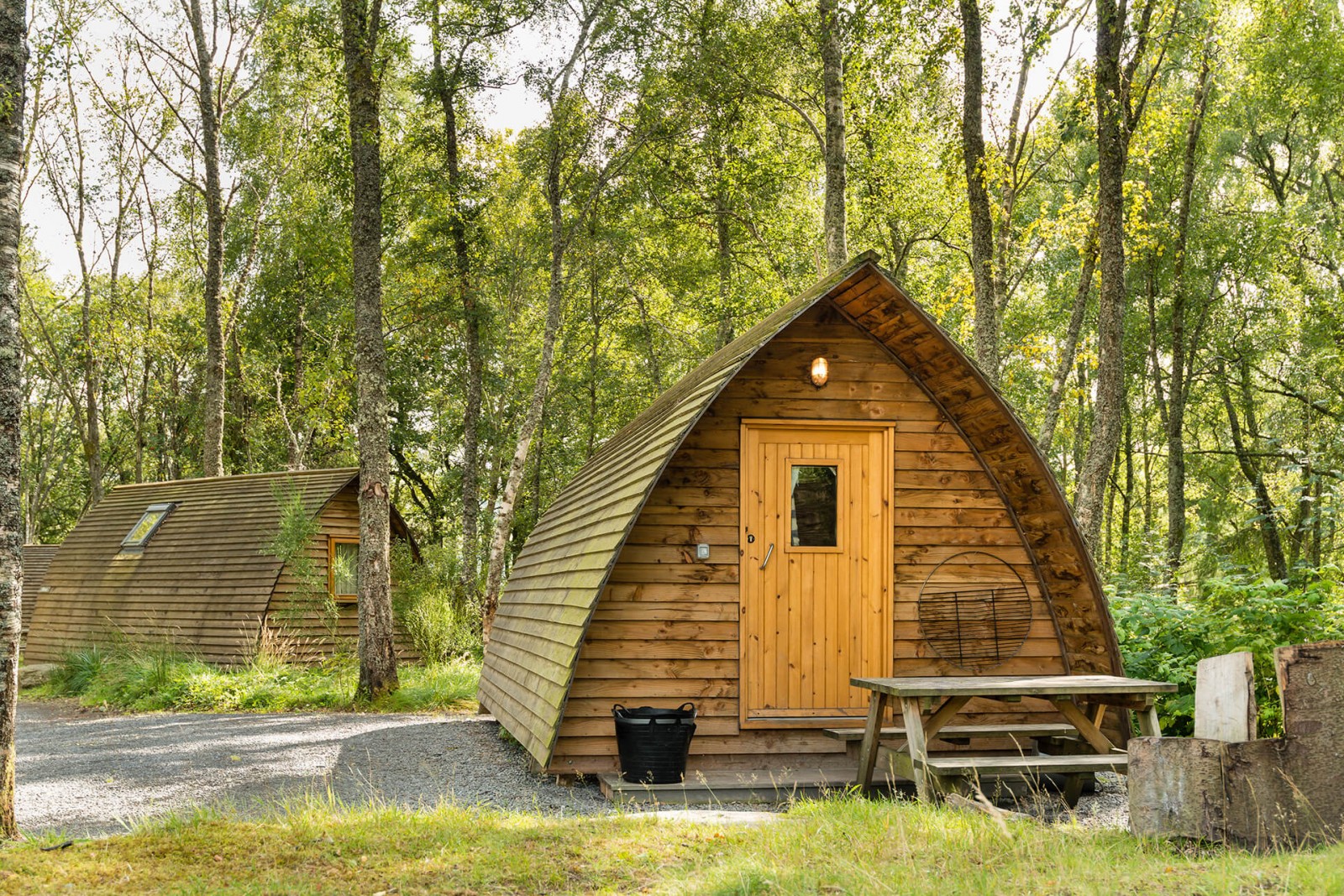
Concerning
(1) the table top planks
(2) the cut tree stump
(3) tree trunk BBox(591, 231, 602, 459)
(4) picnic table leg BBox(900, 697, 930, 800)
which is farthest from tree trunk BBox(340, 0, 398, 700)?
(3) tree trunk BBox(591, 231, 602, 459)

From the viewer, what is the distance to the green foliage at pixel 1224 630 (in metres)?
7.25

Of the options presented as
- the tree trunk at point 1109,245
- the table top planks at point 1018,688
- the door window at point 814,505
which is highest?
the tree trunk at point 1109,245

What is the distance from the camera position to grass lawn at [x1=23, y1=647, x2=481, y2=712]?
11.5 metres

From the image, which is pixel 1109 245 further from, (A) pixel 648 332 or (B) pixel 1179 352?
(A) pixel 648 332

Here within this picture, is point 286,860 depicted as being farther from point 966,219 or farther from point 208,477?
point 966,219

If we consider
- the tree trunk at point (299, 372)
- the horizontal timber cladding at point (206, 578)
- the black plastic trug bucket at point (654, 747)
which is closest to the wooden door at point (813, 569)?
the black plastic trug bucket at point (654, 747)

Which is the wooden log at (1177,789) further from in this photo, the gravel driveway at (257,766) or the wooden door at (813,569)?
the gravel driveway at (257,766)

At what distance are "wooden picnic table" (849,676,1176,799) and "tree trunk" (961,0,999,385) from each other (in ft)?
20.9

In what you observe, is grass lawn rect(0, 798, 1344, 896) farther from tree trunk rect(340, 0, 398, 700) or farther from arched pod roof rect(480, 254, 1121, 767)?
tree trunk rect(340, 0, 398, 700)

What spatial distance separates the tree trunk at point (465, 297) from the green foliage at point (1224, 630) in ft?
35.5

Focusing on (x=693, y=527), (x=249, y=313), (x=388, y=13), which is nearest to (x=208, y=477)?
(x=388, y=13)

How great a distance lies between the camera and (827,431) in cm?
750

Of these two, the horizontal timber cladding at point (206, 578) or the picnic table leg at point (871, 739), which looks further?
the horizontal timber cladding at point (206, 578)

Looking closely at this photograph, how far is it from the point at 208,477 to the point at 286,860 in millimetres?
13969
